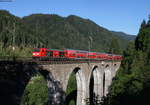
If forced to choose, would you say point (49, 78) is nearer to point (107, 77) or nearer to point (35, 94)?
point (35, 94)

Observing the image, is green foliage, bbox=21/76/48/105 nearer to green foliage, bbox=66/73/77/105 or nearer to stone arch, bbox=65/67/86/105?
green foliage, bbox=66/73/77/105

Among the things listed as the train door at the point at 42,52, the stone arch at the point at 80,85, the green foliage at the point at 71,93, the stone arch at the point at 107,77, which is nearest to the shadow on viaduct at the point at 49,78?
the stone arch at the point at 80,85

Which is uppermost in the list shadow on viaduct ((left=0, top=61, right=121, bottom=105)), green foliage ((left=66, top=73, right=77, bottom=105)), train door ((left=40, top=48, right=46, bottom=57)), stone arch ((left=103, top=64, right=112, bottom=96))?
train door ((left=40, top=48, right=46, bottom=57))

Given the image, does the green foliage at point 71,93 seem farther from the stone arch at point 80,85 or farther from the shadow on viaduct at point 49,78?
the stone arch at point 80,85

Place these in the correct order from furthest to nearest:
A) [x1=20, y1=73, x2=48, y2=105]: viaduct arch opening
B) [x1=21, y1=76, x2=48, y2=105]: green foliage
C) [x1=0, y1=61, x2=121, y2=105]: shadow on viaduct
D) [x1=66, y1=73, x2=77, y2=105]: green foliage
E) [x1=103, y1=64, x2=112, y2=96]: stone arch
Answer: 1. [x1=103, y1=64, x2=112, y2=96]: stone arch
2. [x1=66, y1=73, x2=77, y2=105]: green foliage
3. [x1=20, y1=73, x2=48, y2=105]: viaduct arch opening
4. [x1=21, y1=76, x2=48, y2=105]: green foliage
5. [x1=0, y1=61, x2=121, y2=105]: shadow on viaduct

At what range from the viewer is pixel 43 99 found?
148 feet

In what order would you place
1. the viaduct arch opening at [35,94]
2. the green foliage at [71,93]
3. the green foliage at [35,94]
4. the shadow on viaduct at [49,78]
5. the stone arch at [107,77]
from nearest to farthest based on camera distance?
the shadow on viaduct at [49,78], the green foliage at [35,94], the viaduct arch opening at [35,94], the green foliage at [71,93], the stone arch at [107,77]

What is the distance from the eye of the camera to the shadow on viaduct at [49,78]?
14453 millimetres

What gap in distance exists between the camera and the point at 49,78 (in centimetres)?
2183

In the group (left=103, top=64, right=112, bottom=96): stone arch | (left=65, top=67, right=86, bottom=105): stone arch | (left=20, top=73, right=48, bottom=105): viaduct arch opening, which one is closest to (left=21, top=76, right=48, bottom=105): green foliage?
(left=20, top=73, right=48, bottom=105): viaduct arch opening

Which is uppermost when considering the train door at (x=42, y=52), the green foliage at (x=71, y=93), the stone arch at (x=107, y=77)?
the train door at (x=42, y=52)

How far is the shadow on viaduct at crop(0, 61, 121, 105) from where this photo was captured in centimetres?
1445

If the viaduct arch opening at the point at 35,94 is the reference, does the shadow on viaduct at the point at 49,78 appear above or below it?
above

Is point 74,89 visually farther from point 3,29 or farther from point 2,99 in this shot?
point 3,29
